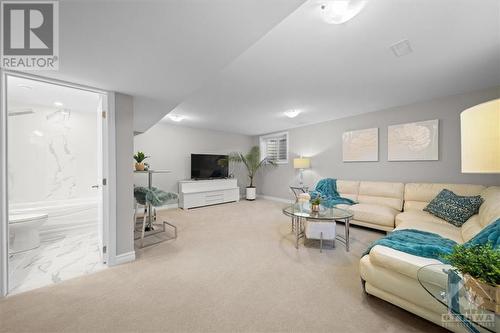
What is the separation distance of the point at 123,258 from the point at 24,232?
5.01ft

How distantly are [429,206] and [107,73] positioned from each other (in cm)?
460

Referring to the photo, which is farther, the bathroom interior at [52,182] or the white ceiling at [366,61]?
the bathroom interior at [52,182]

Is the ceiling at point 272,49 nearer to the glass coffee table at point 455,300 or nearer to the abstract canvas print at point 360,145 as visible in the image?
the abstract canvas print at point 360,145

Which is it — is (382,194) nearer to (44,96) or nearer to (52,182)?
(44,96)

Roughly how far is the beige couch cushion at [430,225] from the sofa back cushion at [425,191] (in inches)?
16.7

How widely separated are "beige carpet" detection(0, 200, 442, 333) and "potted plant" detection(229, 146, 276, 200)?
12.5ft

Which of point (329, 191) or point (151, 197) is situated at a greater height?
point (151, 197)

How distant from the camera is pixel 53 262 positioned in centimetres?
220

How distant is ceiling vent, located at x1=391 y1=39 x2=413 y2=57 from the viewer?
1.80m

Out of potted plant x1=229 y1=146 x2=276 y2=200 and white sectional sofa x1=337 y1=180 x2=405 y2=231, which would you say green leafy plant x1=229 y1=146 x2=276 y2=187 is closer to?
potted plant x1=229 y1=146 x2=276 y2=200

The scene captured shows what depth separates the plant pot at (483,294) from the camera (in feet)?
2.65

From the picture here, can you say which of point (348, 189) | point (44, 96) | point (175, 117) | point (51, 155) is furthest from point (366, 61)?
point (51, 155)

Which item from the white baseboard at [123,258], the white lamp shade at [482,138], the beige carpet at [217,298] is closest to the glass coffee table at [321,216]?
the beige carpet at [217,298]

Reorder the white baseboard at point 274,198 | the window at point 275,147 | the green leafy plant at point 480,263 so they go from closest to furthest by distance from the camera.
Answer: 1. the green leafy plant at point 480,263
2. the white baseboard at point 274,198
3. the window at point 275,147
